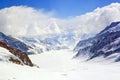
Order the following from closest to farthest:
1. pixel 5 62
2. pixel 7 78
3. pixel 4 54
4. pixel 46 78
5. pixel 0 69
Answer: pixel 7 78
pixel 0 69
pixel 46 78
pixel 5 62
pixel 4 54

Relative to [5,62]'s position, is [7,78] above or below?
below

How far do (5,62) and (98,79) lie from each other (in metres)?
22.3

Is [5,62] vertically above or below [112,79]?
above

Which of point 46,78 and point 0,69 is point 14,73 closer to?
point 0,69

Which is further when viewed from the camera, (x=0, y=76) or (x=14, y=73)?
(x=14, y=73)

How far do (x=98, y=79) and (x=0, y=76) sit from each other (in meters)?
25.4

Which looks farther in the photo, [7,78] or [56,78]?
[56,78]

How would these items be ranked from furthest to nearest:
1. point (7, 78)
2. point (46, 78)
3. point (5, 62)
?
point (5, 62), point (46, 78), point (7, 78)

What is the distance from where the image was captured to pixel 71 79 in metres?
58.8

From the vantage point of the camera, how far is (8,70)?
52438 mm

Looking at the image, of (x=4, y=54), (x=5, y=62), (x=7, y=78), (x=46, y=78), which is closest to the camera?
(x=7, y=78)

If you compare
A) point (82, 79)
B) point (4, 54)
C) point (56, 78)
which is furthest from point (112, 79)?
point (4, 54)

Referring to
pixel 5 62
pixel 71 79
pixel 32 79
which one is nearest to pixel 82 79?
pixel 71 79

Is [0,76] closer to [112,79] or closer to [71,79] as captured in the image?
[71,79]
